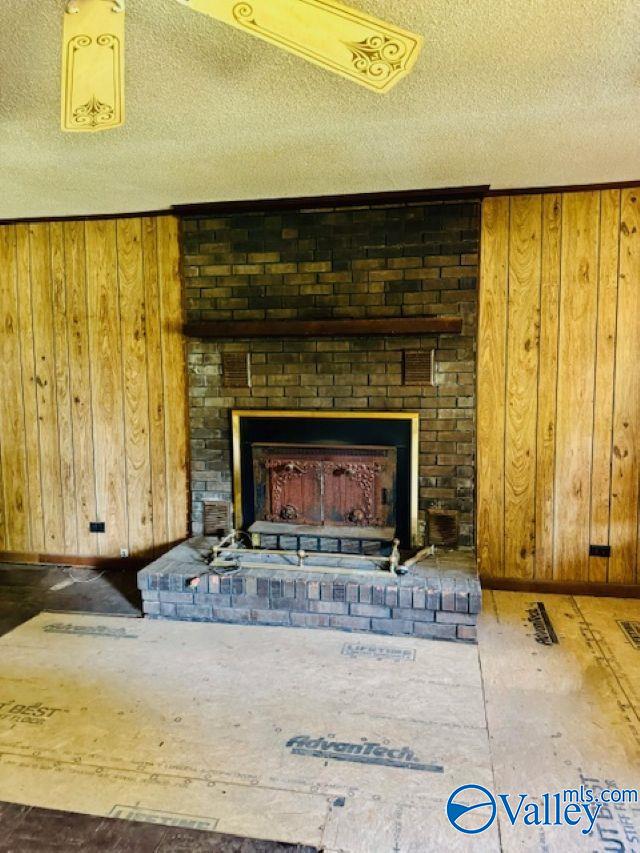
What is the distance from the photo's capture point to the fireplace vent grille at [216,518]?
138 inches

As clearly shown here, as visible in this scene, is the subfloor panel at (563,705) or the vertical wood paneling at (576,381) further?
the vertical wood paneling at (576,381)

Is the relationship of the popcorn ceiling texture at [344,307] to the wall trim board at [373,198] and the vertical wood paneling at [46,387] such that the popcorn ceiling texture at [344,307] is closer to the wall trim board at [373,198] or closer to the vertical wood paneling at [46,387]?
the wall trim board at [373,198]

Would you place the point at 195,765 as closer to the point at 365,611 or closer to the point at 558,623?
the point at 365,611

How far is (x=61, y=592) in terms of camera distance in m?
3.39

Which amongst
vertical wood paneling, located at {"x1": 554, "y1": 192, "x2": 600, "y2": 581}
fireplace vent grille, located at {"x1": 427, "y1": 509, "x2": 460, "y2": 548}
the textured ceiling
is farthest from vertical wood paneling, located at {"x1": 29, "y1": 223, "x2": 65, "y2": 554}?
vertical wood paneling, located at {"x1": 554, "y1": 192, "x2": 600, "y2": 581}

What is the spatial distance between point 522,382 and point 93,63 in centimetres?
270

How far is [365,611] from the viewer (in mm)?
2838

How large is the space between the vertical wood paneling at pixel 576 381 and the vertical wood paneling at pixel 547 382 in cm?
3

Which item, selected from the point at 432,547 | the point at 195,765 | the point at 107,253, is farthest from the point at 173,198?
the point at 195,765

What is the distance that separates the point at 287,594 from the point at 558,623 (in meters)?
1.45

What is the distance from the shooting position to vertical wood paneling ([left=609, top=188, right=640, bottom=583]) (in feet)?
10.1

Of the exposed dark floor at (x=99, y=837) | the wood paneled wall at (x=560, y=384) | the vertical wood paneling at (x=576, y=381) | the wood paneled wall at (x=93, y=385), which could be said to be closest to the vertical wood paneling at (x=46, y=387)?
the wood paneled wall at (x=93, y=385)

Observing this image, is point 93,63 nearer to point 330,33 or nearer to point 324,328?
point 330,33

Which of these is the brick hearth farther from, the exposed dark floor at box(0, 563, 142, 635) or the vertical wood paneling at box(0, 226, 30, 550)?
the vertical wood paneling at box(0, 226, 30, 550)
